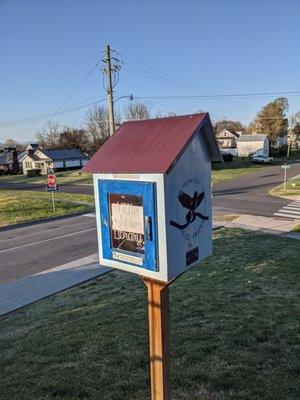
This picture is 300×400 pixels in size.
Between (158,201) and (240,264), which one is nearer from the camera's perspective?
(158,201)

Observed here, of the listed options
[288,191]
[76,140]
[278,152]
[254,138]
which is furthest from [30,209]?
[76,140]

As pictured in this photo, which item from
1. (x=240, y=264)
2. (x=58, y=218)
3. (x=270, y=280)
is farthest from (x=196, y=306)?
(x=58, y=218)

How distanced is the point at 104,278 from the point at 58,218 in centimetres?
1237

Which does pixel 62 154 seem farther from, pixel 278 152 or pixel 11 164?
pixel 278 152

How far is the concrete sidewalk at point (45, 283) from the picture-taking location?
8656mm

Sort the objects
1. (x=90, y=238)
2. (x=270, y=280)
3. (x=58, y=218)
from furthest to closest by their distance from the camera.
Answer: (x=58, y=218) → (x=90, y=238) → (x=270, y=280)

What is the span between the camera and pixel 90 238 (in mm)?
15211

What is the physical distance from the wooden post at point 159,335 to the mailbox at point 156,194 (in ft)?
0.47

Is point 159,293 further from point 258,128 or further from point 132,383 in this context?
point 258,128

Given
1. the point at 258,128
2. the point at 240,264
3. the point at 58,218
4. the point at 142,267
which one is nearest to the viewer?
the point at 142,267

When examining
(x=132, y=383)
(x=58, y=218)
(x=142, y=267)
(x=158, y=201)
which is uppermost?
(x=158, y=201)

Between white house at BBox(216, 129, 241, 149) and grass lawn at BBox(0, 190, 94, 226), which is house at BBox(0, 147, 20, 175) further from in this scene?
grass lawn at BBox(0, 190, 94, 226)

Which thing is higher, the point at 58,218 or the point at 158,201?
the point at 158,201

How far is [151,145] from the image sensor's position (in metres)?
2.71
